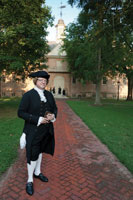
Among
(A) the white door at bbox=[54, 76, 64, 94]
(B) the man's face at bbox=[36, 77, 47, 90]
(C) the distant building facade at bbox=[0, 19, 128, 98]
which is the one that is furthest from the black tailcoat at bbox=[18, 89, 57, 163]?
(A) the white door at bbox=[54, 76, 64, 94]

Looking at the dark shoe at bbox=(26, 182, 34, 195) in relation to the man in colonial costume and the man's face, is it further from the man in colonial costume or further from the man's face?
the man's face

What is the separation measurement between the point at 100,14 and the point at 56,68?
1017 inches

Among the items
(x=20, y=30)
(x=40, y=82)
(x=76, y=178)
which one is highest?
(x=20, y=30)

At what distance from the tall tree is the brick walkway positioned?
704 centimetres

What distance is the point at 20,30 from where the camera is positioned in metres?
9.25

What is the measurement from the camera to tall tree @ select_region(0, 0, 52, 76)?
937 centimetres

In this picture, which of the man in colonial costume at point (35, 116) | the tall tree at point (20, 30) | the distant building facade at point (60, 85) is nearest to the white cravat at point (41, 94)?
the man in colonial costume at point (35, 116)

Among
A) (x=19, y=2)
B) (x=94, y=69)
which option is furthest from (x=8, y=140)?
(x=94, y=69)

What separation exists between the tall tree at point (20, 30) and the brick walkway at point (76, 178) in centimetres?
704

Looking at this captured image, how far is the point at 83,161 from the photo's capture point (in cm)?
439

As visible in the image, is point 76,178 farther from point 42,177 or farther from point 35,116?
point 35,116

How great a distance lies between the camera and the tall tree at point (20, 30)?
937 centimetres

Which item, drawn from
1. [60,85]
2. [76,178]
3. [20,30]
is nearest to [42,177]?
[76,178]

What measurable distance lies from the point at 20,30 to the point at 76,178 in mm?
8910
